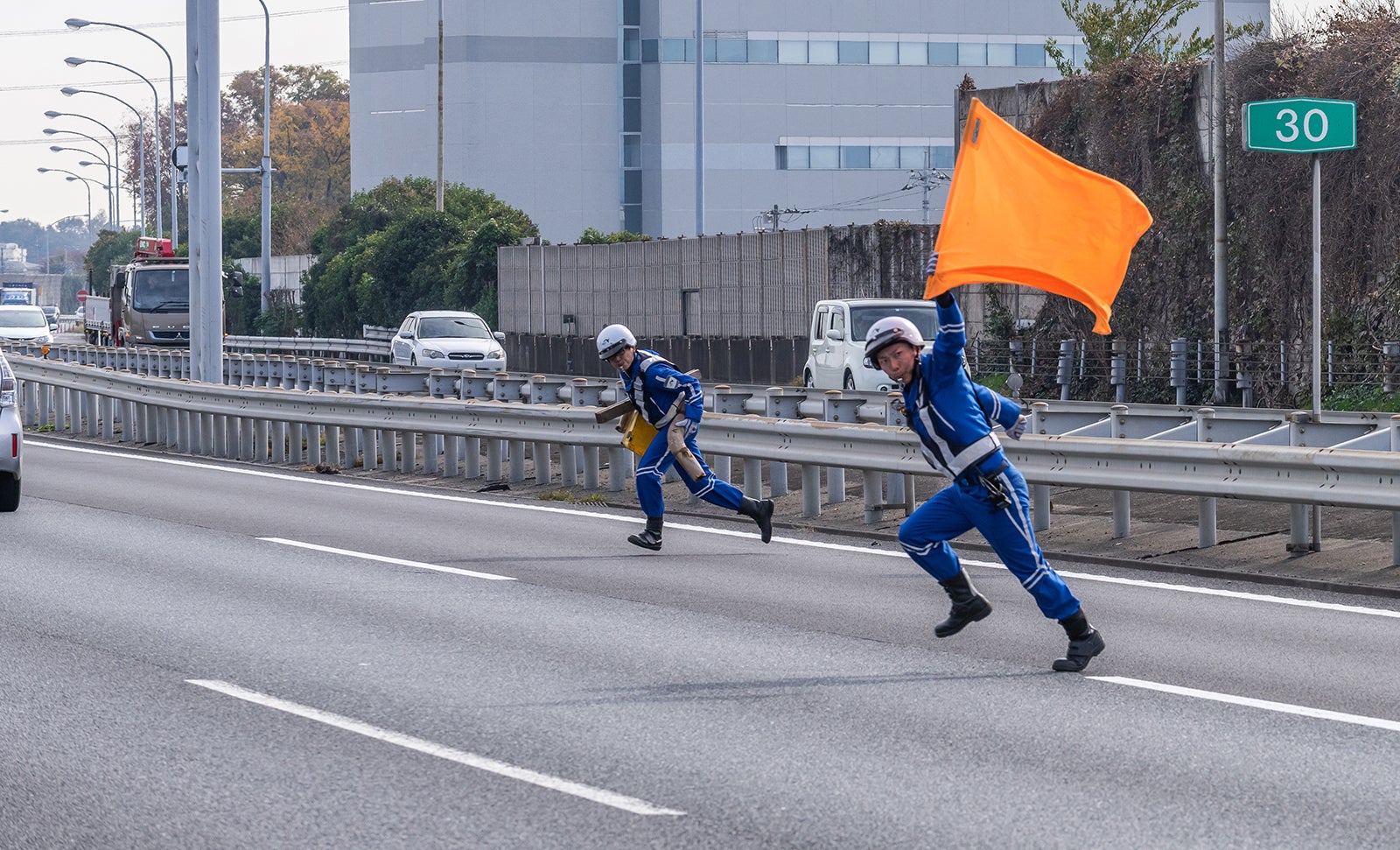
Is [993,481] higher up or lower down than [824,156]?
lower down

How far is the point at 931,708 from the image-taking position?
8195mm

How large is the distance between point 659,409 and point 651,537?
88 cm

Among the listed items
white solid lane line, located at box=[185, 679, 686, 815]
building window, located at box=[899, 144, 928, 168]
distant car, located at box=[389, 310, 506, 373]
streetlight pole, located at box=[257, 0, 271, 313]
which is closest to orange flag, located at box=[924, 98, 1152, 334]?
white solid lane line, located at box=[185, 679, 686, 815]

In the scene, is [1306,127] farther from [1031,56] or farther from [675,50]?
[1031,56]

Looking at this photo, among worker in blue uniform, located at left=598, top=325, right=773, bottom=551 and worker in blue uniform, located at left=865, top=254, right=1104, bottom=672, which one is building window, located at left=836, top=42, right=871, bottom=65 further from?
worker in blue uniform, located at left=865, top=254, right=1104, bottom=672

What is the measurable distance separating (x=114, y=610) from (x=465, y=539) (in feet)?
13.1

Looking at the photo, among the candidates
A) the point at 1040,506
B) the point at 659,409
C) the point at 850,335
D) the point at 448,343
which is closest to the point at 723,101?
the point at 448,343

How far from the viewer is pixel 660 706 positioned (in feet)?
27.0

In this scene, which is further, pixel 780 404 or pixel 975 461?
pixel 780 404

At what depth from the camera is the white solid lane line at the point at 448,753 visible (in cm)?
657

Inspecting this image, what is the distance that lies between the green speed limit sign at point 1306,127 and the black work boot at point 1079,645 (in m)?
6.03

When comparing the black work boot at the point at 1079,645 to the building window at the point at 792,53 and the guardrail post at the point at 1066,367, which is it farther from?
the building window at the point at 792,53

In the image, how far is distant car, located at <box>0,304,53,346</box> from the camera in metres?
55.7

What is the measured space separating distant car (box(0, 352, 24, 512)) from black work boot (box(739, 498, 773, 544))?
633cm
